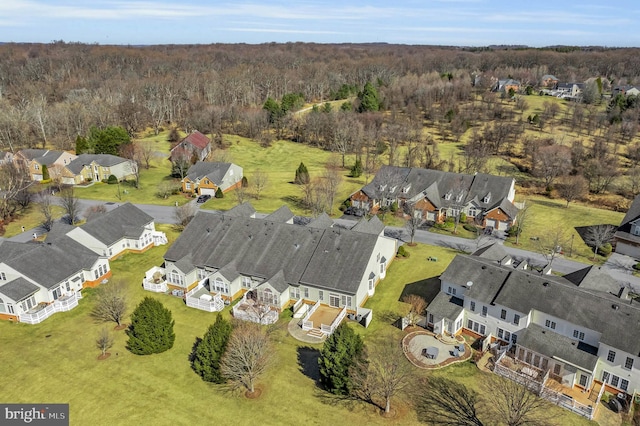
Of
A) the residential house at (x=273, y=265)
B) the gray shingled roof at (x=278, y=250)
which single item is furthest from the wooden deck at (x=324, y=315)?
the gray shingled roof at (x=278, y=250)

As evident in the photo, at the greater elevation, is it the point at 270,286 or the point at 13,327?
the point at 270,286

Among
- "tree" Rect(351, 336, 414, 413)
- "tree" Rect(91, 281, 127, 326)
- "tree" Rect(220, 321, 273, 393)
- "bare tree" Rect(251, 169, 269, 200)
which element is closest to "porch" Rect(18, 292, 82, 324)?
"tree" Rect(91, 281, 127, 326)

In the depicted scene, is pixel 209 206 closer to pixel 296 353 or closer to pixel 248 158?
pixel 248 158

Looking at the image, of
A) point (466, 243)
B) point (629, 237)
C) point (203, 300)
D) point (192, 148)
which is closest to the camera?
point (203, 300)

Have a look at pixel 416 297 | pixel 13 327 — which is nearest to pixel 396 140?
pixel 416 297

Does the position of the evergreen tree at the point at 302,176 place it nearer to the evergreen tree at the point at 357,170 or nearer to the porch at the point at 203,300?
the evergreen tree at the point at 357,170

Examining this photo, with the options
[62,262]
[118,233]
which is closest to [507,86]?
[118,233]

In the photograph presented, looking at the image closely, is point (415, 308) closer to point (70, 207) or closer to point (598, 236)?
point (598, 236)
